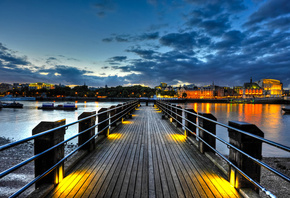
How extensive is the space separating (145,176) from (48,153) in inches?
74.5

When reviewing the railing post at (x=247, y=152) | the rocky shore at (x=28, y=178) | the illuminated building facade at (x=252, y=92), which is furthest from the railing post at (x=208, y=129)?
the illuminated building facade at (x=252, y=92)

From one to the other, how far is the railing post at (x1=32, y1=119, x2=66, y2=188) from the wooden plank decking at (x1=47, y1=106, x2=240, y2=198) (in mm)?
227

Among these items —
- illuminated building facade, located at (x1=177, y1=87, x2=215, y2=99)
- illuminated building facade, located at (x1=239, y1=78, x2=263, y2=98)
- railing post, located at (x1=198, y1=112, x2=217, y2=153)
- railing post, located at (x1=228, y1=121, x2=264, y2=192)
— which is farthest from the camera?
illuminated building facade, located at (x1=177, y1=87, x2=215, y2=99)

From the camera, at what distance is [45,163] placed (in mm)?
2744

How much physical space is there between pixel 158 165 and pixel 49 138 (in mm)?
2470

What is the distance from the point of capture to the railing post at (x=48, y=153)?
8.88ft

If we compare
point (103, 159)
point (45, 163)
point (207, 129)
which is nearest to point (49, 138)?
point (45, 163)

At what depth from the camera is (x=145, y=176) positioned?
341 centimetres

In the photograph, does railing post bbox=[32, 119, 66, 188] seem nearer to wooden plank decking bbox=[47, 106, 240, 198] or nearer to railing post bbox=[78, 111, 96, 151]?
wooden plank decking bbox=[47, 106, 240, 198]

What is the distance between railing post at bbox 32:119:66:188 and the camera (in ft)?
8.88

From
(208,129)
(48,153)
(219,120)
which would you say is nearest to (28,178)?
(48,153)

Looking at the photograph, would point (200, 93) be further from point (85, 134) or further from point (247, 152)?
point (247, 152)

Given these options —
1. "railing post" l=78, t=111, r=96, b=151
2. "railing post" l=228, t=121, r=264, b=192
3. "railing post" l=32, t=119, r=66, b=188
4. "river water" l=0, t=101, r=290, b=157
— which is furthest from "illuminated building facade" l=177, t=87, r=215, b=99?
"railing post" l=32, t=119, r=66, b=188

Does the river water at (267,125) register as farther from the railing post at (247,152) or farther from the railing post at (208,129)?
the railing post at (247,152)
